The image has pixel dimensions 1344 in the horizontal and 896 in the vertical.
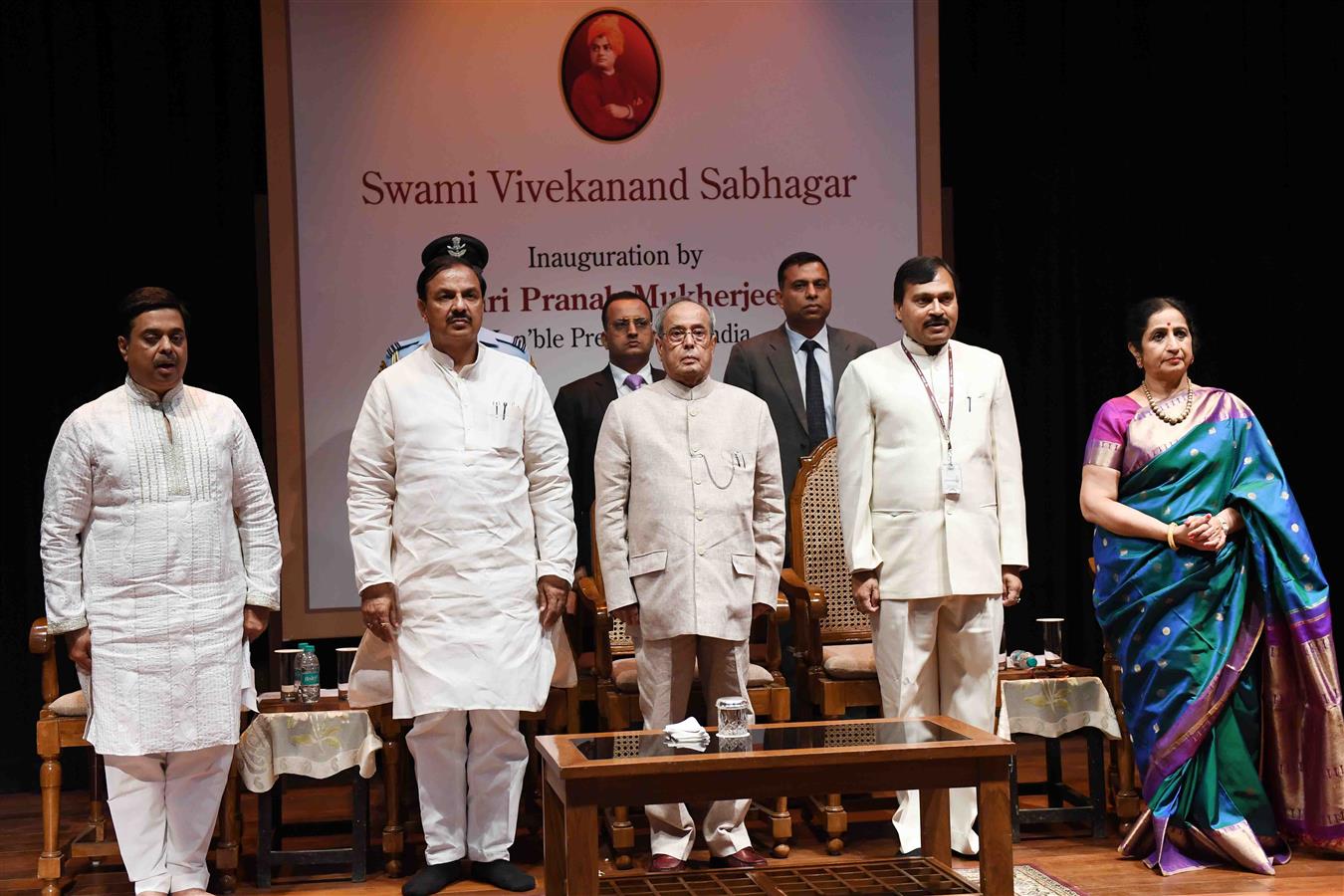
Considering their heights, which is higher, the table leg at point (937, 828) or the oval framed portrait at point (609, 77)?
the oval framed portrait at point (609, 77)

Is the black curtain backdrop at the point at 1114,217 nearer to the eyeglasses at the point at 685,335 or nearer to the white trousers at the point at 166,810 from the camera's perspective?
the eyeglasses at the point at 685,335

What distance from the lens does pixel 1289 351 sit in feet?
20.1

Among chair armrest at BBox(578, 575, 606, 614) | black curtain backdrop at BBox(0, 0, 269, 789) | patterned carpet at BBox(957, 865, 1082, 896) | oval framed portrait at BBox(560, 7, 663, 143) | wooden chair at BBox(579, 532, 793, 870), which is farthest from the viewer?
oval framed portrait at BBox(560, 7, 663, 143)

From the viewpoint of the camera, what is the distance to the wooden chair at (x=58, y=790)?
4.13 meters

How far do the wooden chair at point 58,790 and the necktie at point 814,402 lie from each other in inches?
90.0

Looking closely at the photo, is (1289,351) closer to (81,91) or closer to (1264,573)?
(1264,573)

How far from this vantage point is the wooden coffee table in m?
3.07

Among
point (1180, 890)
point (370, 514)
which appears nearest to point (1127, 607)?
point (1180, 890)

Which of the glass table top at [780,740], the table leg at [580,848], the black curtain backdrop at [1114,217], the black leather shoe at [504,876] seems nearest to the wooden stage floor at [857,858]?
the black leather shoe at [504,876]

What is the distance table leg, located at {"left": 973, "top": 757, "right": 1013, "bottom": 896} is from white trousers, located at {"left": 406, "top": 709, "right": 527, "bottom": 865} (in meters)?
1.42

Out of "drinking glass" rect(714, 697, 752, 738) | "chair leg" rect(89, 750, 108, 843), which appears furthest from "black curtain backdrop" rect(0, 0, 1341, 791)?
"drinking glass" rect(714, 697, 752, 738)

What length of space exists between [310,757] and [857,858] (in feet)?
5.37

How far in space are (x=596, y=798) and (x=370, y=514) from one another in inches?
51.8

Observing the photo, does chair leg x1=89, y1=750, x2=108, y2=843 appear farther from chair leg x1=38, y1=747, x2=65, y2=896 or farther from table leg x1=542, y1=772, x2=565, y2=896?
table leg x1=542, y1=772, x2=565, y2=896
